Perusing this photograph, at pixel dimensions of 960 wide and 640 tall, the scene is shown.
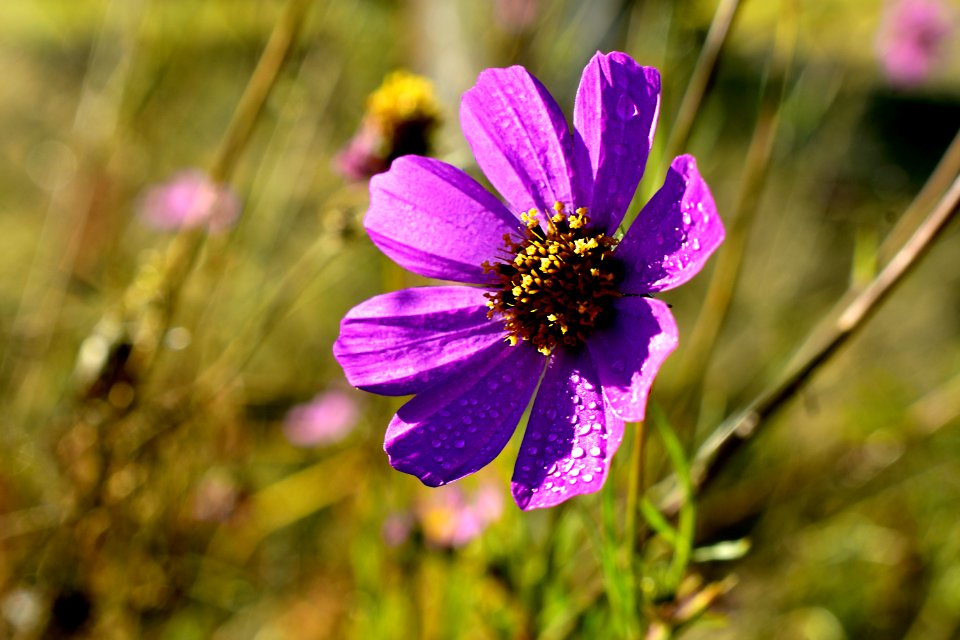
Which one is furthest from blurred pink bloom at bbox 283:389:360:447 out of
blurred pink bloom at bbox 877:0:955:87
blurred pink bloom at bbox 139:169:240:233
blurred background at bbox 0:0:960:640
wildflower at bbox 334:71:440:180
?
blurred pink bloom at bbox 877:0:955:87

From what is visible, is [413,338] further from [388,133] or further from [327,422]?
[327,422]

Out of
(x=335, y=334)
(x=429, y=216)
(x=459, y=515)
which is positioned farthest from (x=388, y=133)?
(x=335, y=334)

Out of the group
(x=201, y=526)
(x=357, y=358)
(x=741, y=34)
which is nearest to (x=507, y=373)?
(x=357, y=358)

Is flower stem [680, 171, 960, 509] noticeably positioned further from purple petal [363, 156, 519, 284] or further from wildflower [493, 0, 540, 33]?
wildflower [493, 0, 540, 33]

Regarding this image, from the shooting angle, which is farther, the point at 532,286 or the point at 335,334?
the point at 335,334

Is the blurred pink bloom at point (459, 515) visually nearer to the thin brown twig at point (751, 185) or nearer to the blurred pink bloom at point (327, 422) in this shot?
the thin brown twig at point (751, 185)
